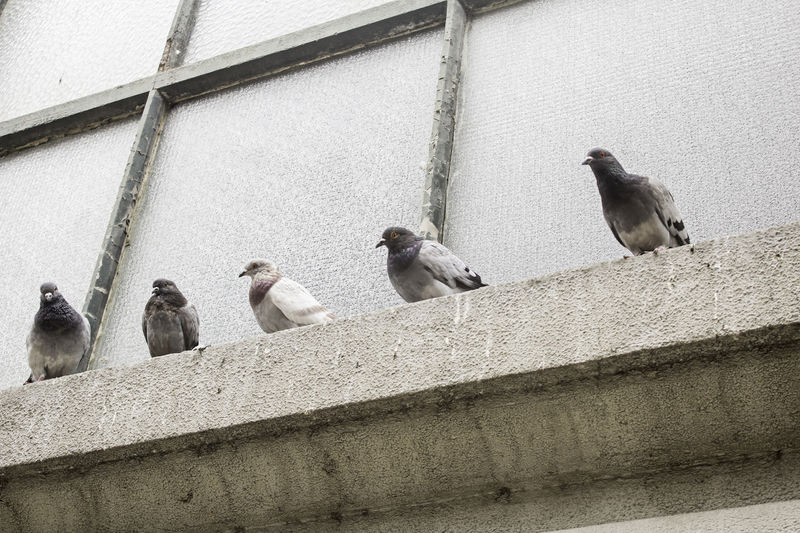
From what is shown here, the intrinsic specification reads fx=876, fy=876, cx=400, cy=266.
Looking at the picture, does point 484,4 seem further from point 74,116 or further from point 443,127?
point 74,116

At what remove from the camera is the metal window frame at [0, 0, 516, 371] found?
4.04 metres

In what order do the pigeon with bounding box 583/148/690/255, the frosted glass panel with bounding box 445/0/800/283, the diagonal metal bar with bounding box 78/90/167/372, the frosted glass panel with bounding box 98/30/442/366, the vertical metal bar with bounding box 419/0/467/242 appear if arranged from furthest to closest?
the diagonal metal bar with bounding box 78/90/167/372, the frosted glass panel with bounding box 98/30/442/366, the vertical metal bar with bounding box 419/0/467/242, the frosted glass panel with bounding box 445/0/800/283, the pigeon with bounding box 583/148/690/255

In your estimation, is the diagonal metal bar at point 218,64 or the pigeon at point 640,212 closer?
the pigeon at point 640,212

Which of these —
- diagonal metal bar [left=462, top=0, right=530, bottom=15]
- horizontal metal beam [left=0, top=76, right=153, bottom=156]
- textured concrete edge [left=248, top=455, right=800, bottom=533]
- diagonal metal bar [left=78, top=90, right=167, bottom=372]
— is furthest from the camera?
horizontal metal beam [left=0, top=76, right=153, bottom=156]

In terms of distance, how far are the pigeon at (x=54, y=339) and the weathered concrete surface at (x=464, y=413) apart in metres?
0.47

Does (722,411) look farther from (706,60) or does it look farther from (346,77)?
(346,77)

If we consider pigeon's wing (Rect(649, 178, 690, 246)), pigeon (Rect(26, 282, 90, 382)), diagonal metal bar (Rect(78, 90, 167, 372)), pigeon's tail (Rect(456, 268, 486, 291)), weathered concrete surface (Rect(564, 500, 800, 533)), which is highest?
diagonal metal bar (Rect(78, 90, 167, 372))

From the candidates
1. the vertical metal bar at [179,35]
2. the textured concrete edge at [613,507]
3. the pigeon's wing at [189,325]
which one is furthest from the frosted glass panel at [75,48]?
the textured concrete edge at [613,507]

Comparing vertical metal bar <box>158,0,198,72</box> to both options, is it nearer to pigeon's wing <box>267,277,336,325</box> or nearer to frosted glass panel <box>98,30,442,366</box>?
frosted glass panel <box>98,30,442,366</box>

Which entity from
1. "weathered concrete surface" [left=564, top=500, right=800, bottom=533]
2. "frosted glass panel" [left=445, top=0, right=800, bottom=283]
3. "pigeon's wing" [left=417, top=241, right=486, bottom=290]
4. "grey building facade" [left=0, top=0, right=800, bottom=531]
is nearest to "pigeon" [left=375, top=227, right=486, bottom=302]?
"pigeon's wing" [left=417, top=241, right=486, bottom=290]

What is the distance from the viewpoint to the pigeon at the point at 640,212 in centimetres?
289

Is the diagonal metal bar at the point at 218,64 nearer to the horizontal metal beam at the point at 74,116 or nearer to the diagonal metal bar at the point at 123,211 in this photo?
the horizontal metal beam at the point at 74,116

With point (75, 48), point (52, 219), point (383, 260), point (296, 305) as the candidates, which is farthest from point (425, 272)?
point (75, 48)

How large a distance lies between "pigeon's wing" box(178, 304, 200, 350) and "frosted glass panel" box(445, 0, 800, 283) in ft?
3.61
